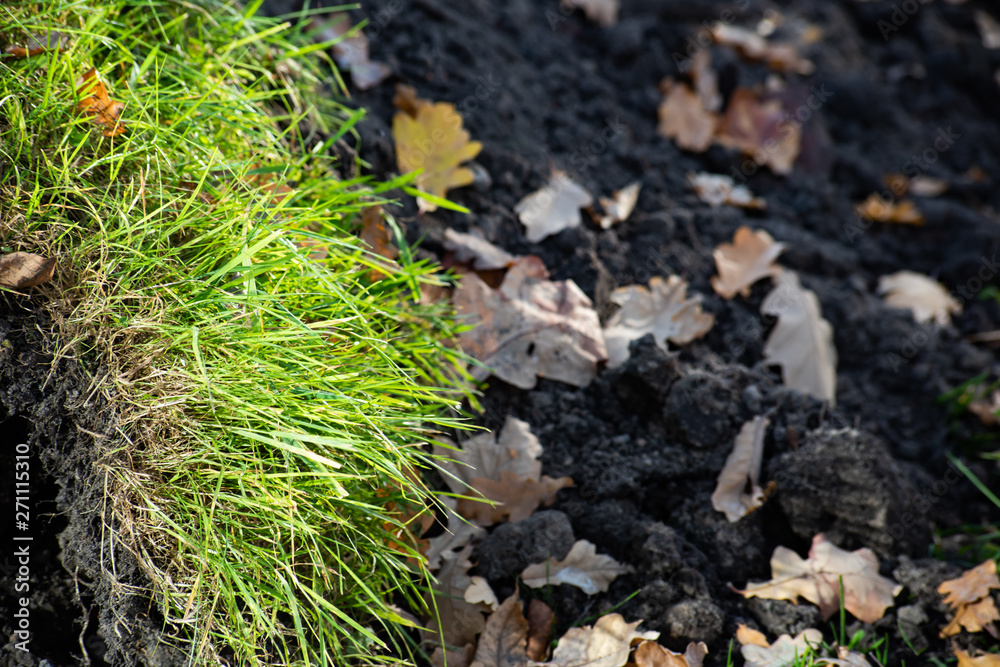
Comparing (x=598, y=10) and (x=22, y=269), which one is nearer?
(x=22, y=269)

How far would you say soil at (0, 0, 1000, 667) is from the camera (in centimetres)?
167

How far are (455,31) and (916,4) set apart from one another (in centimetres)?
287

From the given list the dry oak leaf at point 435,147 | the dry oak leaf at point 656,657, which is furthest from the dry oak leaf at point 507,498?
the dry oak leaf at point 435,147

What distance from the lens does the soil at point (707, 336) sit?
1.67m

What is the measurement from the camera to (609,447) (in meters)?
1.97

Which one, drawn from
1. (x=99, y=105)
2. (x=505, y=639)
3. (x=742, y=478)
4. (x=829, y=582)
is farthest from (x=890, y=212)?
(x=99, y=105)

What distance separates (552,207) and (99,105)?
1420 mm

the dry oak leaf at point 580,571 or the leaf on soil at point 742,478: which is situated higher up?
the leaf on soil at point 742,478

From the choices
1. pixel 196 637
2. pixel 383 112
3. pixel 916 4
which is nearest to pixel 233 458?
pixel 196 637

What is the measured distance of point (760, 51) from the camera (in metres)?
3.46

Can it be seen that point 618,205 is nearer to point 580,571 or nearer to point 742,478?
point 742,478

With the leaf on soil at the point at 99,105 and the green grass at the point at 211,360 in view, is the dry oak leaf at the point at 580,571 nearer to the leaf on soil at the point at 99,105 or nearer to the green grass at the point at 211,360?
the green grass at the point at 211,360

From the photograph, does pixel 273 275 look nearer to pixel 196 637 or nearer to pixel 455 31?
pixel 196 637

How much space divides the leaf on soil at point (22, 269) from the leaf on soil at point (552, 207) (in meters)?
1.45
